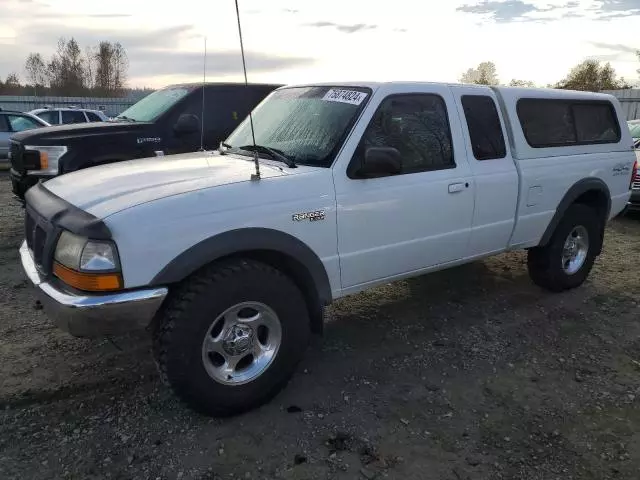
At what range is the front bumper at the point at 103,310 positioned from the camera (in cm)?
258

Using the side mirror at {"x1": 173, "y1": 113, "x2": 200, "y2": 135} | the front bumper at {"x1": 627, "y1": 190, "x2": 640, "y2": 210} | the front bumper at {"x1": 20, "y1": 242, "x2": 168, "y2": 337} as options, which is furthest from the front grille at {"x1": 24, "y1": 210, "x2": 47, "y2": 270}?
the front bumper at {"x1": 627, "y1": 190, "x2": 640, "y2": 210}

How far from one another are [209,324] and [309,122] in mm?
1662

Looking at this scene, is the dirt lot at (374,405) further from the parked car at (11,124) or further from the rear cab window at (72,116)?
the rear cab window at (72,116)

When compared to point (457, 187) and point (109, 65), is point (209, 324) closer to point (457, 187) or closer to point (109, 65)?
point (457, 187)

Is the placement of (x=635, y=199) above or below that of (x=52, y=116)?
below

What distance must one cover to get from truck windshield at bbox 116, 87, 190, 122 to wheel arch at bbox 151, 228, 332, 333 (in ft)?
14.4

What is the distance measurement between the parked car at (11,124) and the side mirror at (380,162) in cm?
1210

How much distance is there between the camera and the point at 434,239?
Result: 12.9 ft

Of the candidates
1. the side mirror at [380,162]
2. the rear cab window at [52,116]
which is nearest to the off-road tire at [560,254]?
the side mirror at [380,162]

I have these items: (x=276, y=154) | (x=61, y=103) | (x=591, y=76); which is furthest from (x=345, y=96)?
(x=591, y=76)

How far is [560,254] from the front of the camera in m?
5.13

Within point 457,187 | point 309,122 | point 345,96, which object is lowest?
point 457,187

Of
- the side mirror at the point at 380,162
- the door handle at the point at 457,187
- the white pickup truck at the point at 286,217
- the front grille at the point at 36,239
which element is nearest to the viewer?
the white pickup truck at the point at 286,217

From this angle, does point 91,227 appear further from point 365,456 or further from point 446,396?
point 446,396
